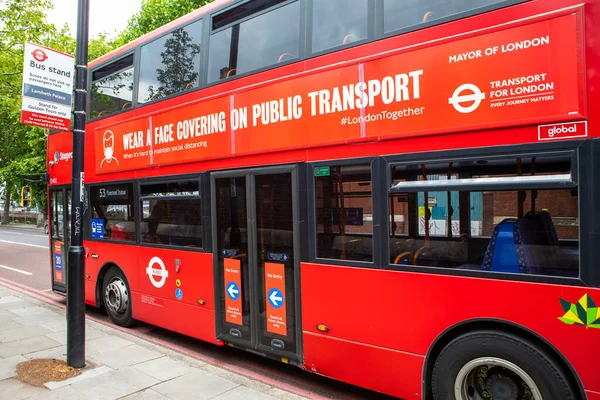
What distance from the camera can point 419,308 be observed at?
3.53 meters

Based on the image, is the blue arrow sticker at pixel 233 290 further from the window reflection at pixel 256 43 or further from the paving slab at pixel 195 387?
the window reflection at pixel 256 43

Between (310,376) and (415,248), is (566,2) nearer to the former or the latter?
(415,248)

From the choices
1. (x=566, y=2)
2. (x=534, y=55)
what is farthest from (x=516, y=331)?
(x=566, y=2)

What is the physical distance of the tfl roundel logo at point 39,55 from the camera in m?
4.77

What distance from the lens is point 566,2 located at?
291 centimetres

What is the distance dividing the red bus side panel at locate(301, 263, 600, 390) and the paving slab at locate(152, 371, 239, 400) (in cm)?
101

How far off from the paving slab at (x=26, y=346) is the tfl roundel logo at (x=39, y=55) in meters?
3.71

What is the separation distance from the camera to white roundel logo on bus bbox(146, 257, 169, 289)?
597 centimetres

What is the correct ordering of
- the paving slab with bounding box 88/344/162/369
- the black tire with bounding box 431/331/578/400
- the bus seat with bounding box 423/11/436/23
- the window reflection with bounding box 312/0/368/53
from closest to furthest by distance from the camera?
1. the black tire with bounding box 431/331/578/400
2. the bus seat with bounding box 423/11/436/23
3. the window reflection with bounding box 312/0/368/53
4. the paving slab with bounding box 88/344/162/369

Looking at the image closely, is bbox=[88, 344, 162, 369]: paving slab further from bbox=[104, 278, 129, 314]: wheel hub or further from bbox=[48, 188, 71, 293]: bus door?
bbox=[48, 188, 71, 293]: bus door

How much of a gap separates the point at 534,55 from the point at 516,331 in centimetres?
198

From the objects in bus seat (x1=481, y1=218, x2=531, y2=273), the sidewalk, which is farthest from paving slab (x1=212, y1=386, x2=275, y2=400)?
bus seat (x1=481, y1=218, x2=531, y2=273)

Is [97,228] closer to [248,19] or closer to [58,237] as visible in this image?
[58,237]

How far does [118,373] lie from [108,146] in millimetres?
3618
